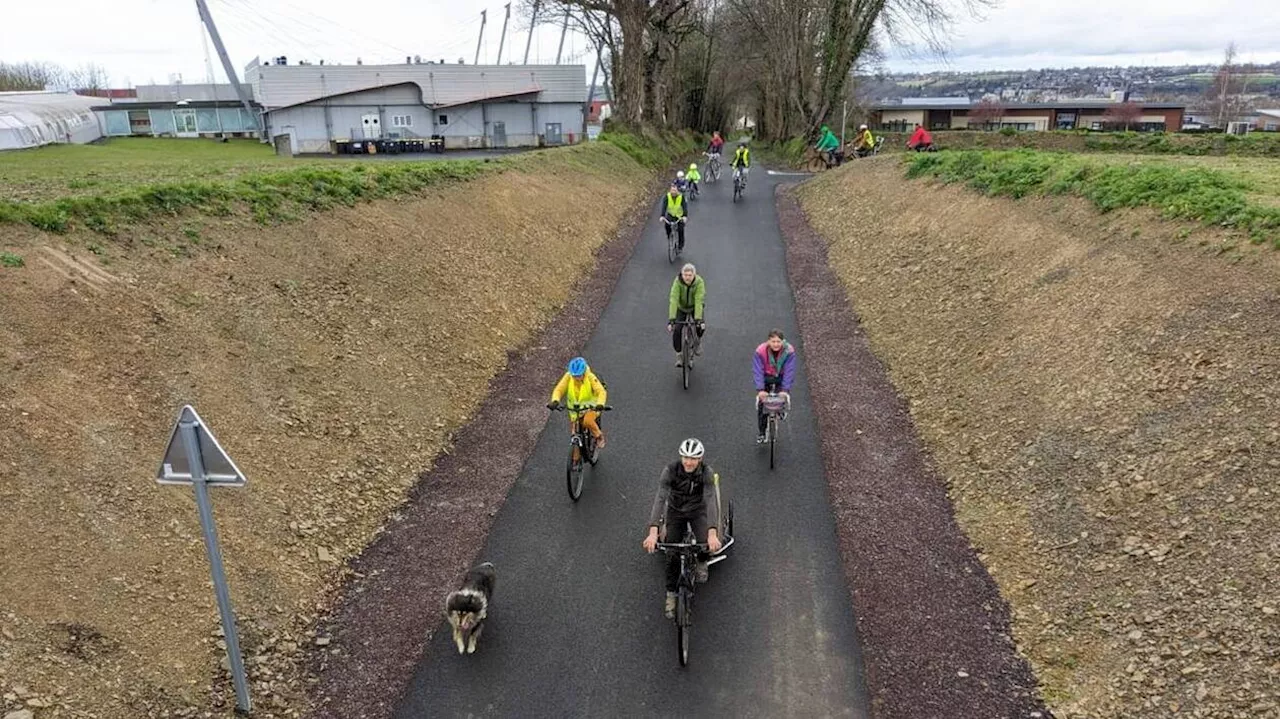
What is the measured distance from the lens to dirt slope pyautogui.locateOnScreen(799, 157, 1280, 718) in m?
5.87

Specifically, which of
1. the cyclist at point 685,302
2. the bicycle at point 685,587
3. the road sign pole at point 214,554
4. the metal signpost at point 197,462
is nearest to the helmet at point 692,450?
the bicycle at point 685,587

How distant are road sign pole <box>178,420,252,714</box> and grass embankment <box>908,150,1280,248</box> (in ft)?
38.7

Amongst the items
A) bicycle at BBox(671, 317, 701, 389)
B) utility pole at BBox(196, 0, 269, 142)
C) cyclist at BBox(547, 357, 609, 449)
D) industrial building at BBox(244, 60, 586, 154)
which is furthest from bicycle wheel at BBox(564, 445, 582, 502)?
utility pole at BBox(196, 0, 269, 142)

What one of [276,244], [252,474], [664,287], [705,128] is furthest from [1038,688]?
[705,128]

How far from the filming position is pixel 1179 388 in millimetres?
8422

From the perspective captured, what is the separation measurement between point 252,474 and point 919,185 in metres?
19.8

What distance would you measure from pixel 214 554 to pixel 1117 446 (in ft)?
27.6

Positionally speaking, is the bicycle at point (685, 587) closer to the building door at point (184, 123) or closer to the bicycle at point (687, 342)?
the bicycle at point (687, 342)

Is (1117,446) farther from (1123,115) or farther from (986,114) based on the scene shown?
(1123,115)

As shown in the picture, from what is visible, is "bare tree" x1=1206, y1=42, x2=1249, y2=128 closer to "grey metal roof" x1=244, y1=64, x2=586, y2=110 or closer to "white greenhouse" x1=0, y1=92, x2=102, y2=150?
"grey metal roof" x1=244, y1=64, x2=586, y2=110

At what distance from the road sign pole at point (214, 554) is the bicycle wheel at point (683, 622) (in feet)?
10.9

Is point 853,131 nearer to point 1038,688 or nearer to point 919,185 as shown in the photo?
point 919,185

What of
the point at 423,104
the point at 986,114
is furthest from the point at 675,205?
the point at 986,114

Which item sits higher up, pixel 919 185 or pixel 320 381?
pixel 919 185
